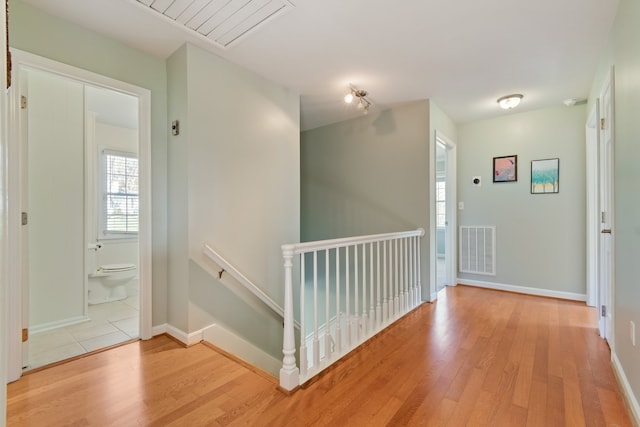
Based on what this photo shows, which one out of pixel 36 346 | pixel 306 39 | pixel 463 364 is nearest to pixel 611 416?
pixel 463 364

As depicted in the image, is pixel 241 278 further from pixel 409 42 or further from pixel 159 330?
pixel 409 42

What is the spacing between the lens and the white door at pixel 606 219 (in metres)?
2.06

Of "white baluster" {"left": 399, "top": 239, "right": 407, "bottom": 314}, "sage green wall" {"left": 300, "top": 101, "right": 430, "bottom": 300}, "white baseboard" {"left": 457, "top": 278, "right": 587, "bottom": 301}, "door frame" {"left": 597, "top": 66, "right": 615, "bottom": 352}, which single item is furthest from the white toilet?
"door frame" {"left": 597, "top": 66, "right": 615, "bottom": 352}

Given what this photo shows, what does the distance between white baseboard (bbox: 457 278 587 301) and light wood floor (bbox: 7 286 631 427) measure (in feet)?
4.07

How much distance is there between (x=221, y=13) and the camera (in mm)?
1919

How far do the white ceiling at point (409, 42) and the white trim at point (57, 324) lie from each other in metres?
2.57

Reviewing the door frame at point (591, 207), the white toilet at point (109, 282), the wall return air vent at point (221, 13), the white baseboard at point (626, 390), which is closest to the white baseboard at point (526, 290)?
the door frame at point (591, 207)

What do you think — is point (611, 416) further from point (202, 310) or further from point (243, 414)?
point (202, 310)

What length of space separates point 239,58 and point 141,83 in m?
0.82

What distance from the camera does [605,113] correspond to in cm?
221

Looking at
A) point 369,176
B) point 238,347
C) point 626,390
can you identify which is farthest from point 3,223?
point 369,176

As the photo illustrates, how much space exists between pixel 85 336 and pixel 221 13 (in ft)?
9.30

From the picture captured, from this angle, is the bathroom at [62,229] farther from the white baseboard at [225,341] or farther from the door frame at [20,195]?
the white baseboard at [225,341]

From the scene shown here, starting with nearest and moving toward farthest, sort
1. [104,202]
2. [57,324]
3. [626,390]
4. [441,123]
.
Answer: [626,390], [57,324], [441,123], [104,202]
